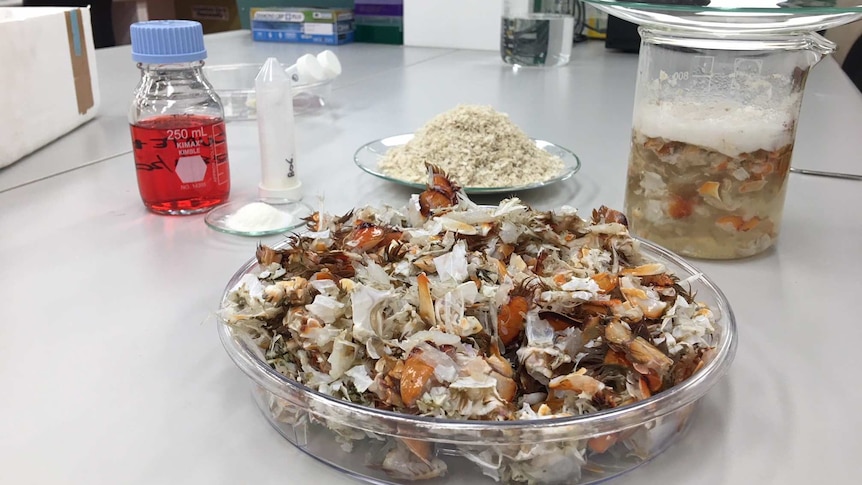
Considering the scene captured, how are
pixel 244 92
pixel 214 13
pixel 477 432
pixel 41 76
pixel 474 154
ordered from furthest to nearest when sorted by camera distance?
pixel 214 13
pixel 244 92
pixel 41 76
pixel 474 154
pixel 477 432

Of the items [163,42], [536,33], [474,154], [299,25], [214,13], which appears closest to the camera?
[163,42]

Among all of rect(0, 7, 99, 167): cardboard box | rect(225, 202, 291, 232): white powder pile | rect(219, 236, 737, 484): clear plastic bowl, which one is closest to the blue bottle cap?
rect(225, 202, 291, 232): white powder pile

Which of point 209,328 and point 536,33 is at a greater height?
point 536,33

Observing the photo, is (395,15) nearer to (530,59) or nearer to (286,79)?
(530,59)

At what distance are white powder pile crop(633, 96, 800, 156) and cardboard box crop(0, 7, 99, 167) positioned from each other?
790mm

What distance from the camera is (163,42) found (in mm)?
710

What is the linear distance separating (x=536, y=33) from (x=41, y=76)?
4.06ft

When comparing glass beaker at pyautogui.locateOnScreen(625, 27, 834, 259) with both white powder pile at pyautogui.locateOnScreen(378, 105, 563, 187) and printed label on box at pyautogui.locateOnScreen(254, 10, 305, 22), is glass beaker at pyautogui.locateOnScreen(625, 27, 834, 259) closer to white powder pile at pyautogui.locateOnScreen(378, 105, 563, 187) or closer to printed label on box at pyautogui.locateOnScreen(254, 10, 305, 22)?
white powder pile at pyautogui.locateOnScreen(378, 105, 563, 187)

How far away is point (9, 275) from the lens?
64cm

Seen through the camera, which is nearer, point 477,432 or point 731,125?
point 477,432

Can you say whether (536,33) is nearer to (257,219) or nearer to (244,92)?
(244,92)

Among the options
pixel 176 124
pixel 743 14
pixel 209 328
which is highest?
pixel 743 14

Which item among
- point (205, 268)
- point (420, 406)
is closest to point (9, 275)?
point (205, 268)

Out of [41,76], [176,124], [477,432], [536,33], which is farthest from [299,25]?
[477,432]
